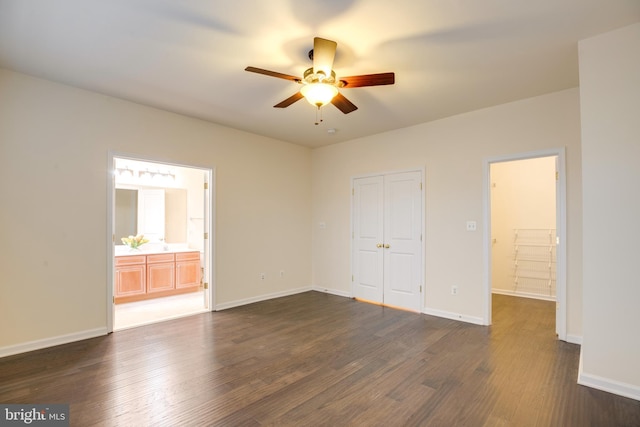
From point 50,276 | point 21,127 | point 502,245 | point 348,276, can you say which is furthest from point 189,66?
point 502,245

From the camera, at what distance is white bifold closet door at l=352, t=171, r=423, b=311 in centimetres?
475

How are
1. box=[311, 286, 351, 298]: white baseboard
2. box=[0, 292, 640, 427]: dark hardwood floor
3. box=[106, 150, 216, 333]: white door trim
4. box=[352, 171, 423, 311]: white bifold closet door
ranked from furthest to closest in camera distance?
box=[311, 286, 351, 298]: white baseboard, box=[352, 171, 423, 311]: white bifold closet door, box=[106, 150, 216, 333]: white door trim, box=[0, 292, 640, 427]: dark hardwood floor

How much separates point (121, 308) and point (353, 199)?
13.9 feet

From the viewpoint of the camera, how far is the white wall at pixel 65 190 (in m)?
3.11

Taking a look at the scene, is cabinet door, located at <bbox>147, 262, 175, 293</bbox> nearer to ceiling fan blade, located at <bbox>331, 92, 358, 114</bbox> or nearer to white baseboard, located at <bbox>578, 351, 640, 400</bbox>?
ceiling fan blade, located at <bbox>331, 92, 358, 114</bbox>

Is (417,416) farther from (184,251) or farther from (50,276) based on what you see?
(184,251)

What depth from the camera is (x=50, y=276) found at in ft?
10.8

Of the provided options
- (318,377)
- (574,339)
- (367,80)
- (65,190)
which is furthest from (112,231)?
(574,339)

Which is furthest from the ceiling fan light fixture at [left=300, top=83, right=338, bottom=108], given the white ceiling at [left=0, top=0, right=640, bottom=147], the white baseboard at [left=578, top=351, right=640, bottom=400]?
the white baseboard at [left=578, top=351, right=640, bottom=400]

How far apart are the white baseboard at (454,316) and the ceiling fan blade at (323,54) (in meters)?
3.61

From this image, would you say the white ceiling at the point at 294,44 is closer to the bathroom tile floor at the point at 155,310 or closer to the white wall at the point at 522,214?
the white wall at the point at 522,214

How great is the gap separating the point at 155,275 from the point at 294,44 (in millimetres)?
4736

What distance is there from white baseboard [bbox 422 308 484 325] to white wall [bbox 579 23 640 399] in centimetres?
156

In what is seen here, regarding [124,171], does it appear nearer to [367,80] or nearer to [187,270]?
[187,270]
